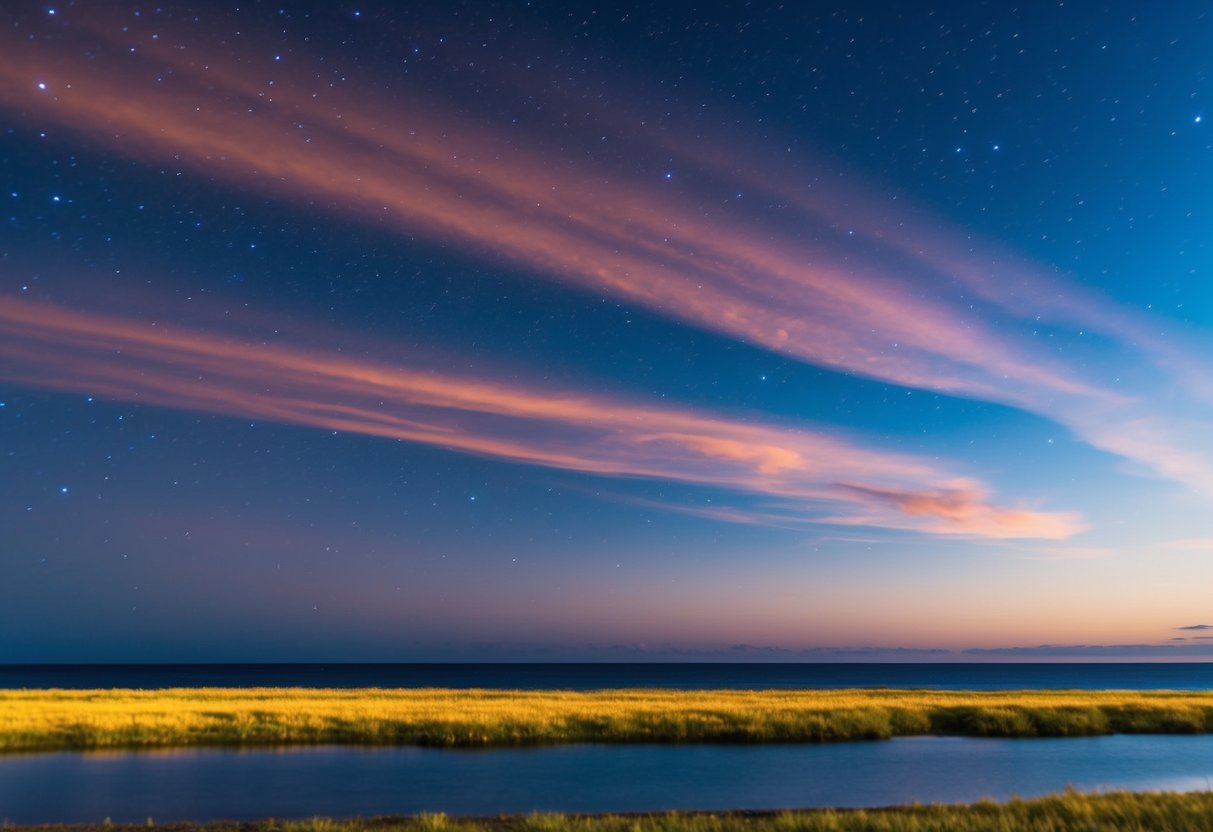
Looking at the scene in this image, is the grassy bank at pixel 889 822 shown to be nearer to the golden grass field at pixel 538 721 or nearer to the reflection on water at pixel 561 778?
the reflection on water at pixel 561 778

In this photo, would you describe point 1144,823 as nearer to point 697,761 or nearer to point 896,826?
point 896,826

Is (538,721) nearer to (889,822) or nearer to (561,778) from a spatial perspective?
(561,778)

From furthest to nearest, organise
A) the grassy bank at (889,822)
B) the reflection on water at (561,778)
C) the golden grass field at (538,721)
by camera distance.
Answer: the golden grass field at (538,721) → the reflection on water at (561,778) → the grassy bank at (889,822)

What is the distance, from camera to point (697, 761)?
2977 centimetres

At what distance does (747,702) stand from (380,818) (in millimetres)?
31734

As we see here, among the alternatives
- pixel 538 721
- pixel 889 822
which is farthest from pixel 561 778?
pixel 889 822

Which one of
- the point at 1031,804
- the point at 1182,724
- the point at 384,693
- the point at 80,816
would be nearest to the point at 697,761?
the point at 1031,804

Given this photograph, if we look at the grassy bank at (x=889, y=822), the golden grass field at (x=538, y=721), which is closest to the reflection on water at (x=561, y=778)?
the golden grass field at (x=538, y=721)

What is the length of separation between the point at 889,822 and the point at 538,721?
22.2m

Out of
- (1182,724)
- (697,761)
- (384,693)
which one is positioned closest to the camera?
(697,761)

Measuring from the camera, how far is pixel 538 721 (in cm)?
3578

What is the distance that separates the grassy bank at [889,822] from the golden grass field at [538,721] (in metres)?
16.7

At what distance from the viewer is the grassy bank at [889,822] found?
15.6 m

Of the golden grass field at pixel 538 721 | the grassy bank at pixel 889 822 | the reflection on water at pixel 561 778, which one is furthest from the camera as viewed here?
the golden grass field at pixel 538 721
